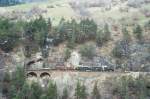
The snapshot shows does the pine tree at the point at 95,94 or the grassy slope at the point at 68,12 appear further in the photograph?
the grassy slope at the point at 68,12

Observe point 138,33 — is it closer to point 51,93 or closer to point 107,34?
point 107,34

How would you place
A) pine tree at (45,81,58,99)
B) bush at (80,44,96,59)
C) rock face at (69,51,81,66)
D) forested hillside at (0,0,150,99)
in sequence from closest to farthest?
pine tree at (45,81,58,99)
forested hillside at (0,0,150,99)
rock face at (69,51,81,66)
bush at (80,44,96,59)

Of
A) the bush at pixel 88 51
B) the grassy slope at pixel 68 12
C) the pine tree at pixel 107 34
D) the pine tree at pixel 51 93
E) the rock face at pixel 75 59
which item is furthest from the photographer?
the grassy slope at pixel 68 12

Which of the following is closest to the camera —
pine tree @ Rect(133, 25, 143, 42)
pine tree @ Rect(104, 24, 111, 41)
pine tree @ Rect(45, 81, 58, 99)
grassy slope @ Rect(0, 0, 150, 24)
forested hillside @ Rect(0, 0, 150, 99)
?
pine tree @ Rect(45, 81, 58, 99)

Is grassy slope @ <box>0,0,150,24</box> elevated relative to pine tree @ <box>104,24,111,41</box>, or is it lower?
elevated

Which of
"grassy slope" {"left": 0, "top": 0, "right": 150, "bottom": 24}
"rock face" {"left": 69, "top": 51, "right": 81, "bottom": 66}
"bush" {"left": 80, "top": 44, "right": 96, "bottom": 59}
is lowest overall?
"rock face" {"left": 69, "top": 51, "right": 81, "bottom": 66}

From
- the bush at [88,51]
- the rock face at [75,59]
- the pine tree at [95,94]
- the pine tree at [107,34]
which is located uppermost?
the pine tree at [107,34]

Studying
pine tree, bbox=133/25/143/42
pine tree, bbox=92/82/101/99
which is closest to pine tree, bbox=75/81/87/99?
pine tree, bbox=92/82/101/99

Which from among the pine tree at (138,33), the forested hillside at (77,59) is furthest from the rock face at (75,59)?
the pine tree at (138,33)

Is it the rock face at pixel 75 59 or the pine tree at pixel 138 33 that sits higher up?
the pine tree at pixel 138 33

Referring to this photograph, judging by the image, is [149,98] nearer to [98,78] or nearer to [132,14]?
[98,78]

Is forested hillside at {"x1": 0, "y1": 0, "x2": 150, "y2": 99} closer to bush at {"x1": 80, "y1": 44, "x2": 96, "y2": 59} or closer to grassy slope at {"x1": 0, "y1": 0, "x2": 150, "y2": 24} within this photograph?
bush at {"x1": 80, "y1": 44, "x2": 96, "y2": 59}

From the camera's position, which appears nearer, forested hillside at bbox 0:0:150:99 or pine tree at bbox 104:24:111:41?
forested hillside at bbox 0:0:150:99

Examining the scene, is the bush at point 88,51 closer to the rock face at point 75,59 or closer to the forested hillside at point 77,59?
the forested hillside at point 77,59
